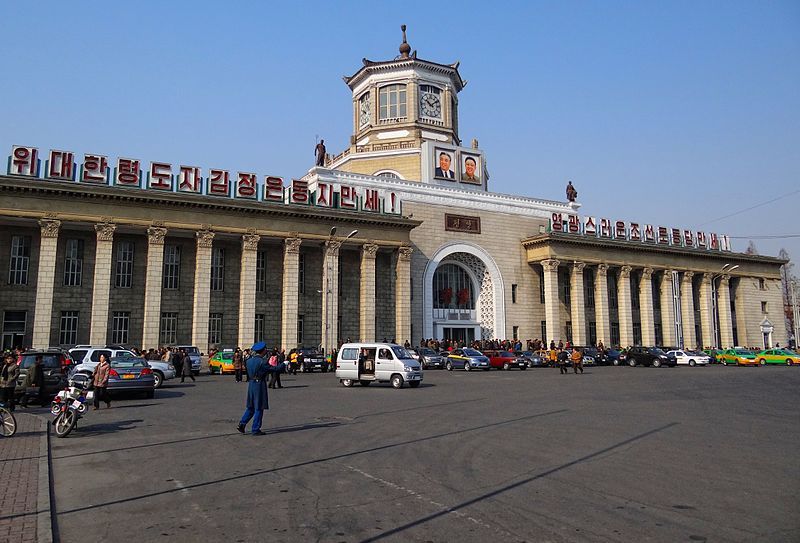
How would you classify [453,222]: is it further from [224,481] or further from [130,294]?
[224,481]

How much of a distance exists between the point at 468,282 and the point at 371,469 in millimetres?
45077

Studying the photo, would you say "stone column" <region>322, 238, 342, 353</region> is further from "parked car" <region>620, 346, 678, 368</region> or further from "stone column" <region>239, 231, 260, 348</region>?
"parked car" <region>620, 346, 678, 368</region>

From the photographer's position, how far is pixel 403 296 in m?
46.0

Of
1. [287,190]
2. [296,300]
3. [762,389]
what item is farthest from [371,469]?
[287,190]

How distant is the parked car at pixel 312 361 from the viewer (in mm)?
37594

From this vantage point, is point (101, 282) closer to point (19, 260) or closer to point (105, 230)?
point (105, 230)

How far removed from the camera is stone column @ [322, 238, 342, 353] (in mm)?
43031

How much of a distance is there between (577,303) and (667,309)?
42.5 ft

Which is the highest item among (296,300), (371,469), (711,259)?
(711,259)

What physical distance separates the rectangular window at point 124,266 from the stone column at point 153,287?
1313mm

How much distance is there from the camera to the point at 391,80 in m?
57.2

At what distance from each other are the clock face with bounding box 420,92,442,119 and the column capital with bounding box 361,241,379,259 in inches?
710

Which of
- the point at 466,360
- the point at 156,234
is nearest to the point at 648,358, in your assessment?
the point at 466,360

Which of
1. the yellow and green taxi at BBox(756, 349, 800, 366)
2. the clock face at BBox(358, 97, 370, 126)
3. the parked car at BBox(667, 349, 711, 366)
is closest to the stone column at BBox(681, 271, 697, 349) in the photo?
the yellow and green taxi at BBox(756, 349, 800, 366)
